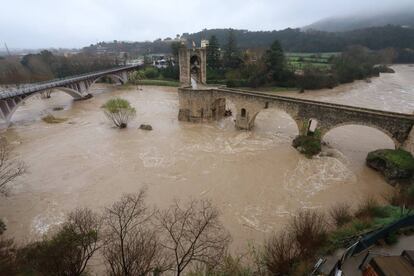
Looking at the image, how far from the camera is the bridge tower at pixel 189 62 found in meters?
30.8

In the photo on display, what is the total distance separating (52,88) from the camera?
36.3 metres

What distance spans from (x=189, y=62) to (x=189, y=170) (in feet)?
54.8

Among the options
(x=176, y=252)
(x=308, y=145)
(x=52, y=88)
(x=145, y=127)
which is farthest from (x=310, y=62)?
(x=176, y=252)

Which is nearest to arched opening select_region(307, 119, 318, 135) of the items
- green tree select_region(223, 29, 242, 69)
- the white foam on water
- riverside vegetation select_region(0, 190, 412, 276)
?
the white foam on water

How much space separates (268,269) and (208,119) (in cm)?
2203

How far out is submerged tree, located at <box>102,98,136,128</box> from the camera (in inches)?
1098

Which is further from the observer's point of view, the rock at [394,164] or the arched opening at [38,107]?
the arched opening at [38,107]

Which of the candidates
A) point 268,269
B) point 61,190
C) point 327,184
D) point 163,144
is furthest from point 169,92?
point 268,269

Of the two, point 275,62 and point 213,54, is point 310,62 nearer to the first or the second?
point 275,62

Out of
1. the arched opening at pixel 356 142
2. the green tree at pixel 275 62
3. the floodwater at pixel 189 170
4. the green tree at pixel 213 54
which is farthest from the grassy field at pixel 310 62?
the arched opening at pixel 356 142

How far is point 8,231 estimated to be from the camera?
44.8 ft

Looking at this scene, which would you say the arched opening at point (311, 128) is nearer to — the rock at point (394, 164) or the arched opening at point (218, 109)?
the rock at point (394, 164)

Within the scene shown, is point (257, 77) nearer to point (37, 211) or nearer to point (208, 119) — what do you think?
point (208, 119)

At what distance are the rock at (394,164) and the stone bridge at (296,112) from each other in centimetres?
112
